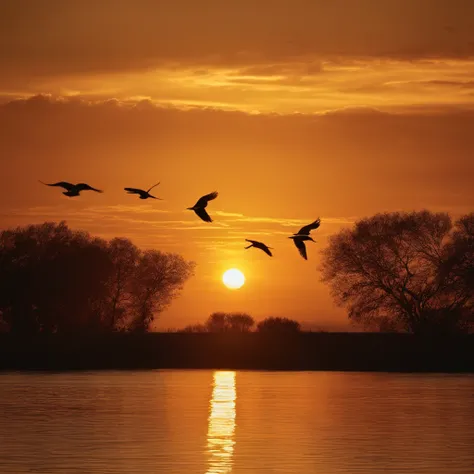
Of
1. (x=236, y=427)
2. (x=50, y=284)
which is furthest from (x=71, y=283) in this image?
(x=236, y=427)

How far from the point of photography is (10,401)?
6188 centimetres

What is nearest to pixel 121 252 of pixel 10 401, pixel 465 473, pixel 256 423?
pixel 10 401

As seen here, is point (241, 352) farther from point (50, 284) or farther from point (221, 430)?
point (221, 430)

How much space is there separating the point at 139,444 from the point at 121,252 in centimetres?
8505

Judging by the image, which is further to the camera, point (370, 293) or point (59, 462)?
point (370, 293)

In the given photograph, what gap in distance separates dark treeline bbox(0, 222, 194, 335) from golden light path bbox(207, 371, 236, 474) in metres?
35.3

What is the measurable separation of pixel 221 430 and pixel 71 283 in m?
64.4

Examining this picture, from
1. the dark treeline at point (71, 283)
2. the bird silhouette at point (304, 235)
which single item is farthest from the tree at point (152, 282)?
the bird silhouette at point (304, 235)

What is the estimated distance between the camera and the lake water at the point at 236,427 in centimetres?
3781

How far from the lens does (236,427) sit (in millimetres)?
50156

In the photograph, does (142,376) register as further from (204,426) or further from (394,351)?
(204,426)

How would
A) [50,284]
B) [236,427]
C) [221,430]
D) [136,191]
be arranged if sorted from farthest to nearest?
[50,284], [236,427], [221,430], [136,191]

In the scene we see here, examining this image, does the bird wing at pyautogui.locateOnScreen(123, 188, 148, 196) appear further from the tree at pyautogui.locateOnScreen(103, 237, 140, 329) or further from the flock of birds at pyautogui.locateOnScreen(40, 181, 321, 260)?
the tree at pyautogui.locateOnScreen(103, 237, 140, 329)

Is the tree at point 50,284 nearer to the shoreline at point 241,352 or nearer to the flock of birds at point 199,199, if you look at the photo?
the shoreline at point 241,352
